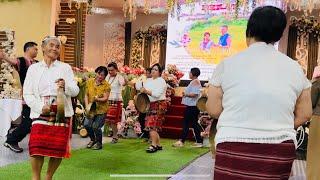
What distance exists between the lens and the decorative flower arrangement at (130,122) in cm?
798

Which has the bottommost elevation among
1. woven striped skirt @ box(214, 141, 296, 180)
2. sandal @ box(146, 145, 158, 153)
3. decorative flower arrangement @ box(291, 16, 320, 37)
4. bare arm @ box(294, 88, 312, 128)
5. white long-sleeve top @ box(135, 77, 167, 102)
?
sandal @ box(146, 145, 158, 153)

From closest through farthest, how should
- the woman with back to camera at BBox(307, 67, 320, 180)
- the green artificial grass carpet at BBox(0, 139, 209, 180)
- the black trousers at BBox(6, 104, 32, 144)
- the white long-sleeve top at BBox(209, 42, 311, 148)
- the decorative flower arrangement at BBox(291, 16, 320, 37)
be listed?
the white long-sleeve top at BBox(209, 42, 311, 148) < the woman with back to camera at BBox(307, 67, 320, 180) < the green artificial grass carpet at BBox(0, 139, 209, 180) < the black trousers at BBox(6, 104, 32, 144) < the decorative flower arrangement at BBox(291, 16, 320, 37)

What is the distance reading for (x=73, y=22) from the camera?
10203 mm

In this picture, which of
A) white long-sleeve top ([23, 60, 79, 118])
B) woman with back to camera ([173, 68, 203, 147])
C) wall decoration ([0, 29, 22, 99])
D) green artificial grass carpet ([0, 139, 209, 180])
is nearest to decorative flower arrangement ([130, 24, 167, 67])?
wall decoration ([0, 29, 22, 99])

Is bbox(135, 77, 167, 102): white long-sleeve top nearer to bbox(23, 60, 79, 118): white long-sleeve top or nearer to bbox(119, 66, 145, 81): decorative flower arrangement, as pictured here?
bbox(119, 66, 145, 81): decorative flower arrangement

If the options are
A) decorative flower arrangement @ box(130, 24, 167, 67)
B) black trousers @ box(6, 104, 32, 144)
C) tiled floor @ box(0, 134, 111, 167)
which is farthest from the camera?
decorative flower arrangement @ box(130, 24, 167, 67)

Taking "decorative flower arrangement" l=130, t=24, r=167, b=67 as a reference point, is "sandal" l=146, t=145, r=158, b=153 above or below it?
below

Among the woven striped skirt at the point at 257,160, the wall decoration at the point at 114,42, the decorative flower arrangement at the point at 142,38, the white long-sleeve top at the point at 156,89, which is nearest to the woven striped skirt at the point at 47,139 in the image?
the woven striped skirt at the point at 257,160

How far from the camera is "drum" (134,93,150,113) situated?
19.9ft

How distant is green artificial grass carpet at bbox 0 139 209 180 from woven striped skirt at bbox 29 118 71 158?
1.13 meters

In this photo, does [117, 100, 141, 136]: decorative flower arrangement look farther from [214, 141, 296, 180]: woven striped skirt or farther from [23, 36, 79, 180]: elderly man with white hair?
[214, 141, 296, 180]: woven striped skirt

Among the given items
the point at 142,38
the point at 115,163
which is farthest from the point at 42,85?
the point at 142,38

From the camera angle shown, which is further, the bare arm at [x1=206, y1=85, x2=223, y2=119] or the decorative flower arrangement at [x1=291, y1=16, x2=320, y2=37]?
the decorative flower arrangement at [x1=291, y1=16, x2=320, y2=37]

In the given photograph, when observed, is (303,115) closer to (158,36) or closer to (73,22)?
(73,22)
